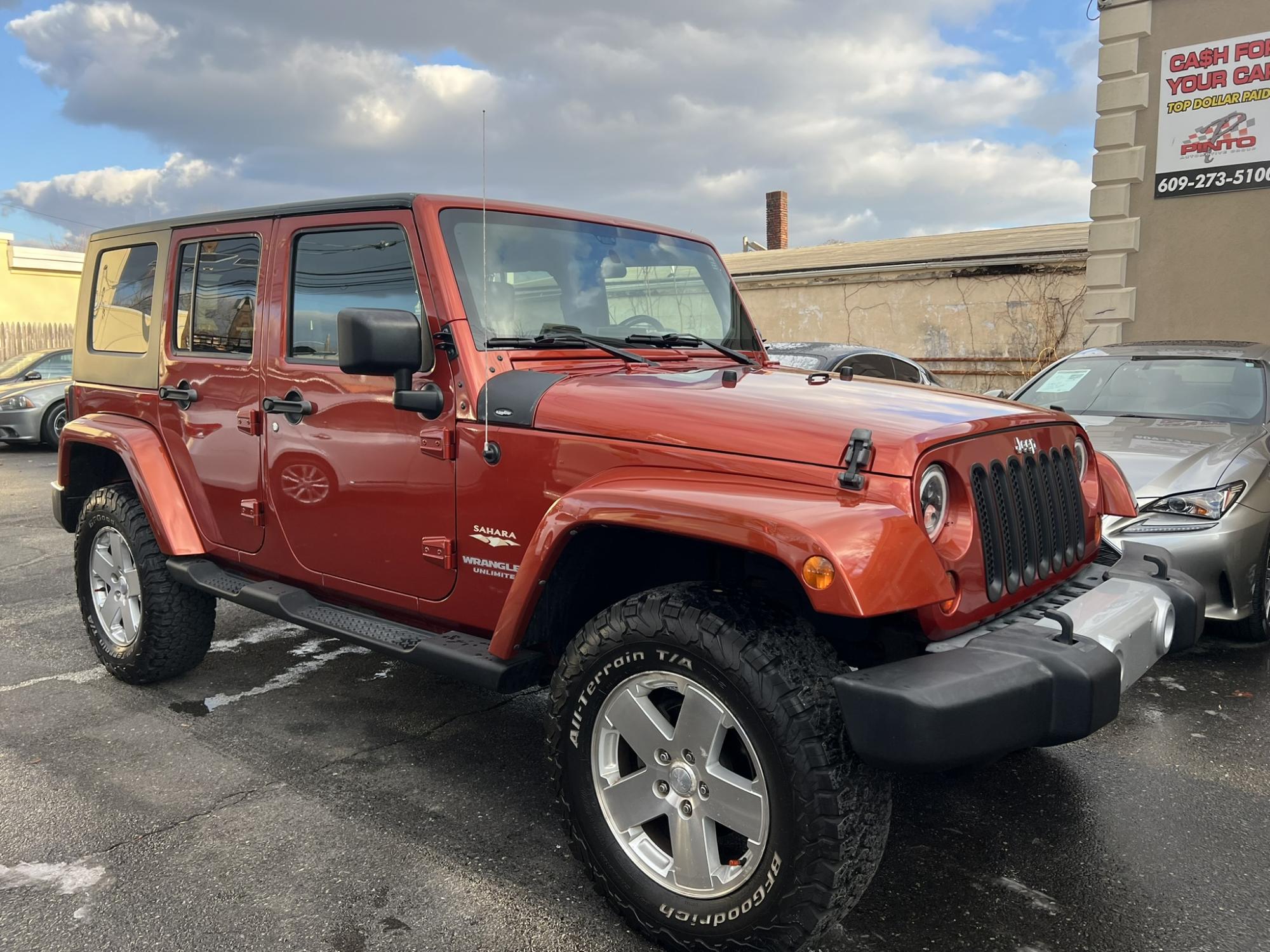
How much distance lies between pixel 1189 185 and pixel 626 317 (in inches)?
377

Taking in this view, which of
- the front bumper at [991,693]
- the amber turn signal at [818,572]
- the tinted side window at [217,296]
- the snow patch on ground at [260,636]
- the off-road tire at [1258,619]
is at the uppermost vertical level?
the tinted side window at [217,296]

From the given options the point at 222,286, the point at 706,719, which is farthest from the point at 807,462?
the point at 222,286

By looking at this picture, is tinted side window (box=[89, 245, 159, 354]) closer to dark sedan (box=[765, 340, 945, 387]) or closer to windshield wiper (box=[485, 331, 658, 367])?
windshield wiper (box=[485, 331, 658, 367])

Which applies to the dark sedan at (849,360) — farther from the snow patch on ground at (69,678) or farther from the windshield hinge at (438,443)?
the snow patch on ground at (69,678)

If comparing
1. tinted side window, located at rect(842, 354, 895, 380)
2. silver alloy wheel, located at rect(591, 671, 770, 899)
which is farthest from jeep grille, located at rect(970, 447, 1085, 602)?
tinted side window, located at rect(842, 354, 895, 380)

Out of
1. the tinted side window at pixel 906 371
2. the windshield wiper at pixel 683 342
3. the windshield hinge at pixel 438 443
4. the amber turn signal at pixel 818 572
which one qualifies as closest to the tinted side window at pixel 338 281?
the windshield hinge at pixel 438 443

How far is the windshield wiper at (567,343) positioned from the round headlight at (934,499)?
1165 millimetres

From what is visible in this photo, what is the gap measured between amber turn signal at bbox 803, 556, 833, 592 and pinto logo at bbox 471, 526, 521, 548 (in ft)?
3.42

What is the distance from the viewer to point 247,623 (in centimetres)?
541

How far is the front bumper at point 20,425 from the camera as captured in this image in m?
12.9

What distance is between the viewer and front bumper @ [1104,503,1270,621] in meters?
4.40

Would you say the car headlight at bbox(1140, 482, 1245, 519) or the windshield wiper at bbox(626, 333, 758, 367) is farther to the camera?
the car headlight at bbox(1140, 482, 1245, 519)

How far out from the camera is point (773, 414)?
251 cm

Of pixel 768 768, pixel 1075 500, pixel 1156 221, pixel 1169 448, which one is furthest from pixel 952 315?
pixel 768 768
